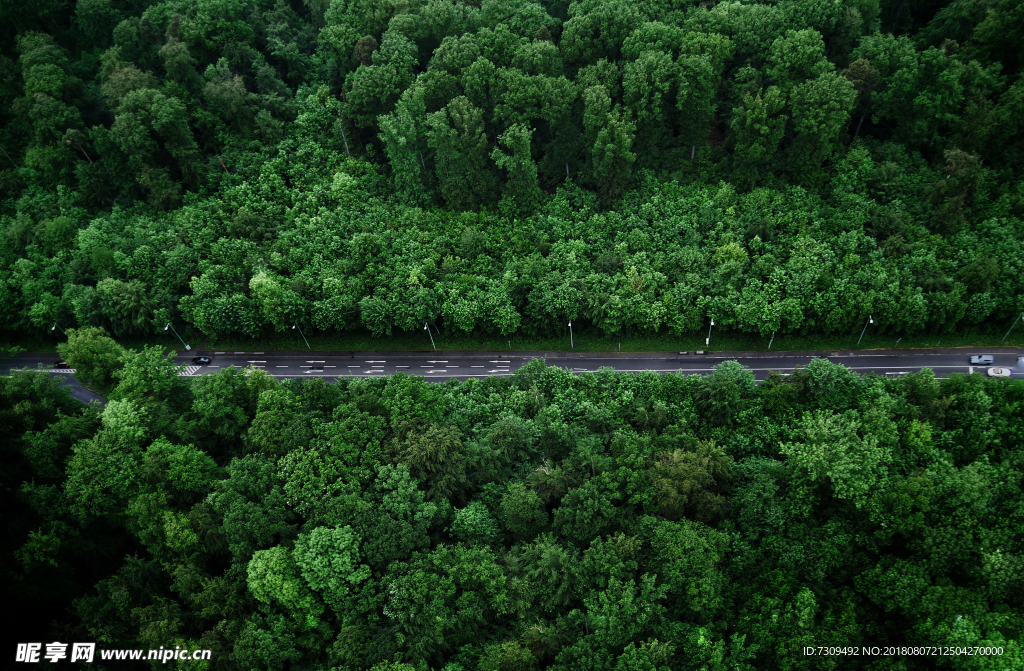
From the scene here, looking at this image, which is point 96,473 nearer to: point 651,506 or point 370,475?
point 370,475

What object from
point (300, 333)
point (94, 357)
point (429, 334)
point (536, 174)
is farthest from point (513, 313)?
point (94, 357)

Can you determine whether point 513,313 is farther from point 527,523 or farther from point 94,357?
point 94,357

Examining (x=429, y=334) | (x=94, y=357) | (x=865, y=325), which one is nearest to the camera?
(x=94, y=357)

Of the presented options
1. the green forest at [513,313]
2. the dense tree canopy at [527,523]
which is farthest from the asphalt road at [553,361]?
the dense tree canopy at [527,523]

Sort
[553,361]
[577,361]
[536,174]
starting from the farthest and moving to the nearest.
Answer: [536,174] → [553,361] → [577,361]

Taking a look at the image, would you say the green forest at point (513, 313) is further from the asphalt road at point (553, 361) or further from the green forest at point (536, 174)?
the asphalt road at point (553, 361)

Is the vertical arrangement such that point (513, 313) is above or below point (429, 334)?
above
